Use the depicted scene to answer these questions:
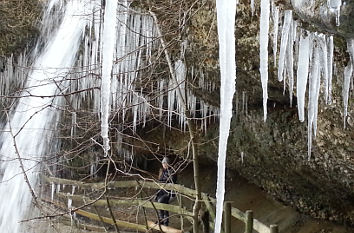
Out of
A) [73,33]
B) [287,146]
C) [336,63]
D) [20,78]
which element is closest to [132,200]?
[287,146]

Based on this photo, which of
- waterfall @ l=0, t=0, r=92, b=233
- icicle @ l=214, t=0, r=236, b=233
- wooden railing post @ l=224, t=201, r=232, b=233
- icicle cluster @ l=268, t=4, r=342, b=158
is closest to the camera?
icicle @ l=214, t=0, r=236, b=233

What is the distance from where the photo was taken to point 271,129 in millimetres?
7285

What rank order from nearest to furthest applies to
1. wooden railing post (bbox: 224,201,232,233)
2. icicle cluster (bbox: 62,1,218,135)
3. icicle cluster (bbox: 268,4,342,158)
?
1. icicle cluster (bbox: 268,4,342,158)
2. wooden railing post (bbox: 224,201,232,233)
3. icicle cluster (bbox: 62,1,218,135)

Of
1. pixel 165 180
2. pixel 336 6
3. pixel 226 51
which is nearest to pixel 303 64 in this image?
pixel 336 6

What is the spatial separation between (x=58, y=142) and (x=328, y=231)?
485 cm

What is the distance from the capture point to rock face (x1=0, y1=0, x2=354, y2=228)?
17.6ft

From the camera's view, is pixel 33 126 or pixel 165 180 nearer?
pixel 165 180

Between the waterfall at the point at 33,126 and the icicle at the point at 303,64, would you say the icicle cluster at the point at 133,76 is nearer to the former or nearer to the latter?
the waterfall at the point at 33,126

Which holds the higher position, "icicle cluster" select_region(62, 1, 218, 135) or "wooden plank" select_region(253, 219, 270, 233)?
"icicle cluster" select_region(62, 1, 218, 135)

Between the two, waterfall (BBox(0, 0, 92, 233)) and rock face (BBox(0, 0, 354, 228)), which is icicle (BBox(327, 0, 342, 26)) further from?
waterfall (BBox(0, 0, 92, 233))

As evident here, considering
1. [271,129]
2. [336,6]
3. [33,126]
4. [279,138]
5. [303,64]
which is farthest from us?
[33,126]

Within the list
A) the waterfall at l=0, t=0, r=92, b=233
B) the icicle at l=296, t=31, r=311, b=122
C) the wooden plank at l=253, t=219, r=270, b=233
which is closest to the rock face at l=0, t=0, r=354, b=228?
the icicle at l=296, t=31, r=311, b=122

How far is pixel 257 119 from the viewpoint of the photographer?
7.59m

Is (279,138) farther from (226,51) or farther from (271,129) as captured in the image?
(226,51)
